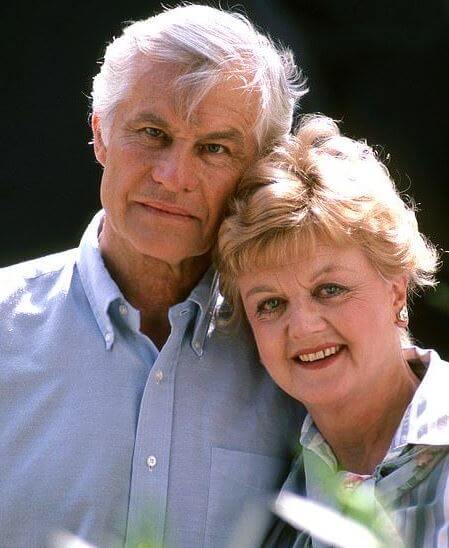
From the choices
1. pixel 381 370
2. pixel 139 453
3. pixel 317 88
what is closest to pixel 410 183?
pixel 317 88

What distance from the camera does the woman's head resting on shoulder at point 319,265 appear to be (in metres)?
1.81

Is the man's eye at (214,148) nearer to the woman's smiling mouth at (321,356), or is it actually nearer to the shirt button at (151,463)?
the woman's smiling mouth at (321,356)

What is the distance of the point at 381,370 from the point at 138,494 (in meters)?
0.54

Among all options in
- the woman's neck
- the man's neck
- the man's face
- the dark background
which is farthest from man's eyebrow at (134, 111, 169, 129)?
the dark background

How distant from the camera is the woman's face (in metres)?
1.81

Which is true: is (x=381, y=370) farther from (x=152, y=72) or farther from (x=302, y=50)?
(x=302, y=50)

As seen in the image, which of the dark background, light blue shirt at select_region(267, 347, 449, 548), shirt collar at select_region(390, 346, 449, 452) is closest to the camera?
light blue shirt at select_region(267, 347, 449, 548)

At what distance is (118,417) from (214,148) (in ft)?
1.94

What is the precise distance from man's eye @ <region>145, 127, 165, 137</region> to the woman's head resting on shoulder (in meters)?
0.20

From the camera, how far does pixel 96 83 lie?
2.10 m

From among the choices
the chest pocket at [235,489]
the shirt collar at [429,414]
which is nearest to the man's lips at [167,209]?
the chest pocket at [235,489]

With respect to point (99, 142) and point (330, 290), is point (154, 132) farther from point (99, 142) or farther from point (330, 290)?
point (330, 290)

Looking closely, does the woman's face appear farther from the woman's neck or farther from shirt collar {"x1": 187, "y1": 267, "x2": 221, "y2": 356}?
shirt collar {"x1": 187, "y1": 267, "x2": 221, "y2": 356}

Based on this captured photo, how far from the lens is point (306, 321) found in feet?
5.91
